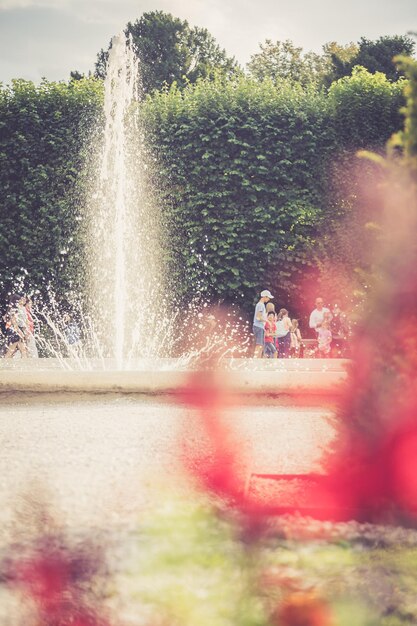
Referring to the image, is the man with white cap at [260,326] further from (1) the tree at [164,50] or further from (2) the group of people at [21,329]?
(1) the tree at [164,50]

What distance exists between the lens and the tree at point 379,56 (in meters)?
28.9

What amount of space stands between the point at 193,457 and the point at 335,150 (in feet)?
44.3

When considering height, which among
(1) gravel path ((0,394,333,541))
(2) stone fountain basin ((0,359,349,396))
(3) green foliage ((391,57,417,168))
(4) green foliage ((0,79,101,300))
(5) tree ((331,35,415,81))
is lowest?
(1) gravel path ((0,394,333,541))

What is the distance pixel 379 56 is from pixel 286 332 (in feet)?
62.3

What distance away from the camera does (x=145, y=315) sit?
1678 cm

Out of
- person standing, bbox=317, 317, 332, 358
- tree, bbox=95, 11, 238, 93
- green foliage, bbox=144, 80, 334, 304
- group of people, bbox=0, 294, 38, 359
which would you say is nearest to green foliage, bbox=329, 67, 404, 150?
green foliage, bbox=144, 80, 334, 304

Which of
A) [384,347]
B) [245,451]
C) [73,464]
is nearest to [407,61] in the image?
[384,347]

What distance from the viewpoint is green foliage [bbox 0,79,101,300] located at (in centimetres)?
1684

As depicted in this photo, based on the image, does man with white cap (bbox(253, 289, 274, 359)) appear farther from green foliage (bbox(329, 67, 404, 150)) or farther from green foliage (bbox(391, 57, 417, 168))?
green foliage (bbox(391, 57, 417, 168))

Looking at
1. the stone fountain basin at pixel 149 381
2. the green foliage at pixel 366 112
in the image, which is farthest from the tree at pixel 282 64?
the stone fountain basin at pixel 149 381

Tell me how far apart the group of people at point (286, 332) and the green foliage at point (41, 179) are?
482 cm

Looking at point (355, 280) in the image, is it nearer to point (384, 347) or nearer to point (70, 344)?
point (384, 347)

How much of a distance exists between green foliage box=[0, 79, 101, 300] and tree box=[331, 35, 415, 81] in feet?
50.9

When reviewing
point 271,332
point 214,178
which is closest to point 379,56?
point 214,178
